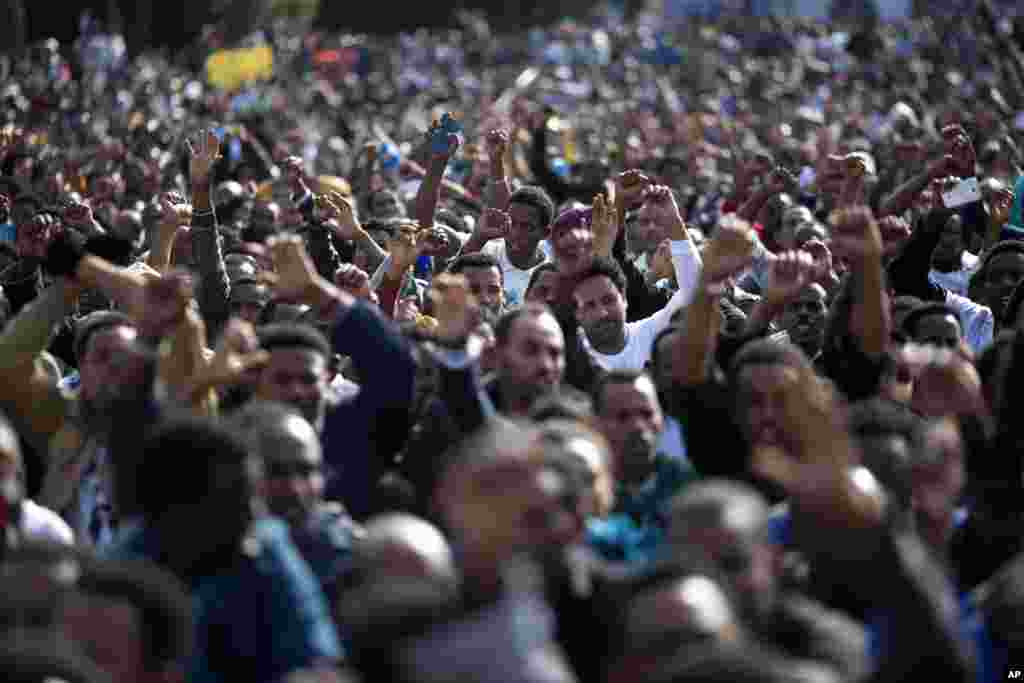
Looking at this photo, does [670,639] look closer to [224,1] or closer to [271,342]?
[271,342]

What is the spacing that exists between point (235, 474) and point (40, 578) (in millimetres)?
507

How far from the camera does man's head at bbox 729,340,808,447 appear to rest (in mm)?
5664

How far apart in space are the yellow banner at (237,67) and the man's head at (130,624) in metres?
20.0

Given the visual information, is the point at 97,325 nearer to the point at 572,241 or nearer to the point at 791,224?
the point at 572,241

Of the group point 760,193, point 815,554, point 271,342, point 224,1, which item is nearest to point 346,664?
point 815,554

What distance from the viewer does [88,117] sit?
20.2 metres

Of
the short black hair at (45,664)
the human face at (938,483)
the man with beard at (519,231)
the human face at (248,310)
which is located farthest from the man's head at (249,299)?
the short black hair at (45,664)

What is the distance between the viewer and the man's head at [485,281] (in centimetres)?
855

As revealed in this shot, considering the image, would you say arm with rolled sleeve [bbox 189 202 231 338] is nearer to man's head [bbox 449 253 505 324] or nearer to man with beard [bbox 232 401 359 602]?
man's head [bbox 449 253 505 324]

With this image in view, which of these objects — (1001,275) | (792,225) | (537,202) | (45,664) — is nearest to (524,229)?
(537,202)

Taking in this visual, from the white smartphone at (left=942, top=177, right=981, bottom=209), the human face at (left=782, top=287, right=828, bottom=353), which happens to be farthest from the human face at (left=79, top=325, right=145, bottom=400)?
the white smartphone at (left=942, top=177, right=981, bottom=209)

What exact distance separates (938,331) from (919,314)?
18cm

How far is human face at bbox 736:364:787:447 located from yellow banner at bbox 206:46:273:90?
61.9 ft

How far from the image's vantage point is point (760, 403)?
574cm
